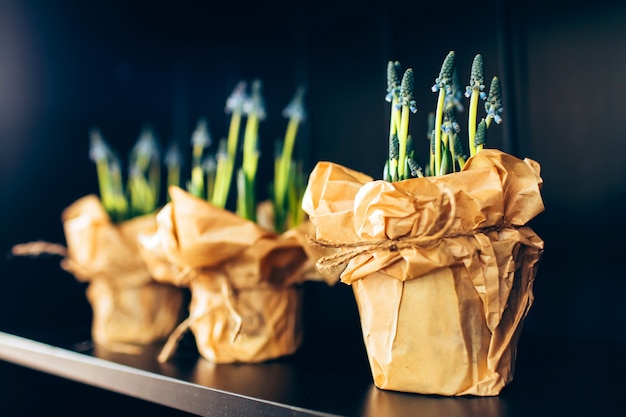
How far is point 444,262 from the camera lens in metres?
0.60

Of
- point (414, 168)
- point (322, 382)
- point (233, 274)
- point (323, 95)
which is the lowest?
point (322, 382)

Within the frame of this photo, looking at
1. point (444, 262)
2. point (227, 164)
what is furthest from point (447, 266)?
point (227, 164)

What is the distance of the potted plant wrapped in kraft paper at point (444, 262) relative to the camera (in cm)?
60

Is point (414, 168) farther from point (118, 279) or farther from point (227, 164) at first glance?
point (118, 279)

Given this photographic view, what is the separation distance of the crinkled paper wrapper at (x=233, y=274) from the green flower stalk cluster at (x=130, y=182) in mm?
268

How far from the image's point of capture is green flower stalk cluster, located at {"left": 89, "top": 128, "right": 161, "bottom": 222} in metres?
1.15

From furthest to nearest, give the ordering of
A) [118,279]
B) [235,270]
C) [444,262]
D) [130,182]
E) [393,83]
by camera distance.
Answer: [130,182] < [118,279] < [235,270] < [393,83] < [444,262]

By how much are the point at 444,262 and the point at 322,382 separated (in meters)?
0.24

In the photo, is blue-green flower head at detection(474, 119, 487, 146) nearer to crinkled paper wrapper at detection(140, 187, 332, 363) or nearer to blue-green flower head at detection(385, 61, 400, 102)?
blue-green flower head at detection(385, 61, 400, 102)

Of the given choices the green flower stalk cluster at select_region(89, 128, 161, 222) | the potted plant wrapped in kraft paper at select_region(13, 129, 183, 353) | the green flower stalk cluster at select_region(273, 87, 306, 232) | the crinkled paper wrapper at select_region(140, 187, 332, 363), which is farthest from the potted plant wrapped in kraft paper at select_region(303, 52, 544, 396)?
the green flower stalk cluster at select_region(89, 128, 161, 222)

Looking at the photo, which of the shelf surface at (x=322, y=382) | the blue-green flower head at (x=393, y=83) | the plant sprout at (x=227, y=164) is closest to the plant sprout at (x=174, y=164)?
the plant sprout at (x=227, y=164)

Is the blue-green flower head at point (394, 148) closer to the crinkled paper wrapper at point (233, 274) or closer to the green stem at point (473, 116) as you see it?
the green stem at point (473, 116)

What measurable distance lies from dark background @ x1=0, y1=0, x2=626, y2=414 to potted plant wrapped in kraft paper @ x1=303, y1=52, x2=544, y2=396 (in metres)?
0.24

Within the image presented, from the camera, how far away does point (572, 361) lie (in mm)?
753
